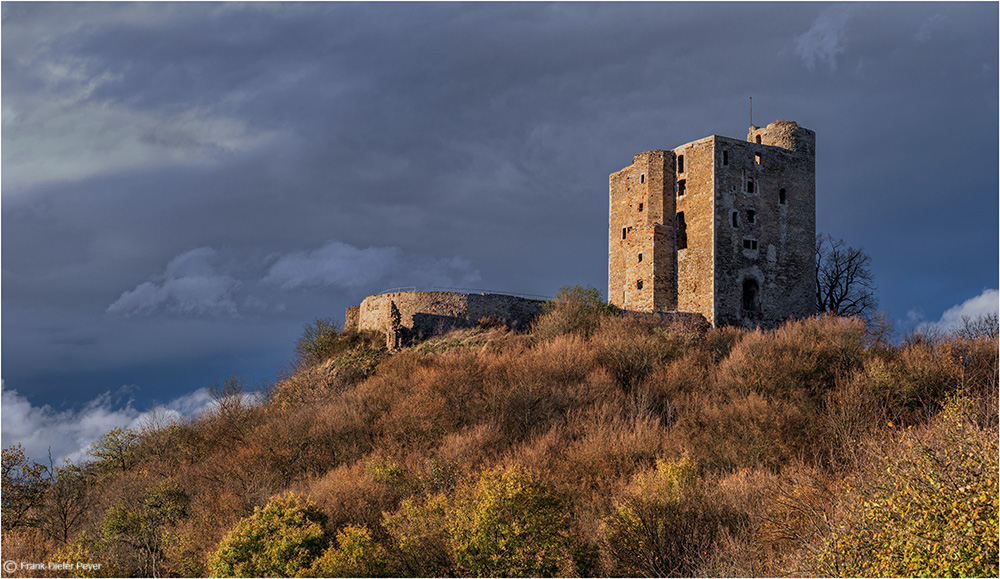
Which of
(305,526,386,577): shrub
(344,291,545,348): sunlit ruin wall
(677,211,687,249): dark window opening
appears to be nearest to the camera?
(305,526,386,577): shrub

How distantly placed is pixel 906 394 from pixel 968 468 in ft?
65.7

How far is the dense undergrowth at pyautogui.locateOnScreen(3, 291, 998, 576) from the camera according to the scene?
1578cm

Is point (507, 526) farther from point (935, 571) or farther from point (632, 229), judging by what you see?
point (632, 229)

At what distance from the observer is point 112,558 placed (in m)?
21.2

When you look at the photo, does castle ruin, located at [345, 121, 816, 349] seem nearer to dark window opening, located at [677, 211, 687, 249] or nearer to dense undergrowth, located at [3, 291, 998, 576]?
dark window opening, located at [677, 211, 687, 249]

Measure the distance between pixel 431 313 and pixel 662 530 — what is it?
19.7m

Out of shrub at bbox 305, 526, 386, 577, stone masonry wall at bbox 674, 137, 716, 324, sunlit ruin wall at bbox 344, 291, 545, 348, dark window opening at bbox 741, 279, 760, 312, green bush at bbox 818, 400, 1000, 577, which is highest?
stone masonry wall at bbox 674, 137, 716, 324

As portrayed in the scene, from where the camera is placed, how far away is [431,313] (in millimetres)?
36594

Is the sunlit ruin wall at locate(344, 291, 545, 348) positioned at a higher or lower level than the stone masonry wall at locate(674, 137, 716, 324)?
lower

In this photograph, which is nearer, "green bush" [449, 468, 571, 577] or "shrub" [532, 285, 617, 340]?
"green bush" [449, 468, 571, 577]

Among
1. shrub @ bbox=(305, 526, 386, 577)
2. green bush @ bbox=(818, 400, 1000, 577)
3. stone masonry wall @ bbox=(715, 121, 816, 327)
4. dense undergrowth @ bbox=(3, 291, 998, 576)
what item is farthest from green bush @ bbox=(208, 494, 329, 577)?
stone masonry wall @ bbox=(715, 121, 816, 327)

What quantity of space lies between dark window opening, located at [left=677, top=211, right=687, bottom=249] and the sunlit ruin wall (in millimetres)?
11173

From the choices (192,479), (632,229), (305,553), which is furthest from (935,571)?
(632,229)

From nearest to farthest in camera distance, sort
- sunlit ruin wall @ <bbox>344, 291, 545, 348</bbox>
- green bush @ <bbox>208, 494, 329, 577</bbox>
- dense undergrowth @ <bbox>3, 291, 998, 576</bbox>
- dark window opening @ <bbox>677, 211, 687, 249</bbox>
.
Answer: dense undergrowth @ <bbox>3, 291, 998, 576</bbox>
green bush @ <bbox>208, 494, 329, 577</bbox>
sunlit ruin wall @ <bbox>344, 291, 545, 348</bbox>
dark window opening @ <bbox>677, 211, 687, 249</bbox>
